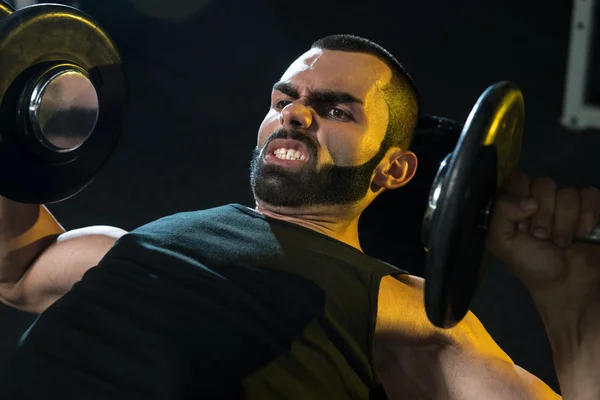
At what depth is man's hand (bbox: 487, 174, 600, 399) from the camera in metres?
1.12

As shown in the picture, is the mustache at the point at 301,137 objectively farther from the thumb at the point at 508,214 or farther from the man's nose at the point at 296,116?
the thumb at the point at 508,214

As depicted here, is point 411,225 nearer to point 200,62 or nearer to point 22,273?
point 22,273

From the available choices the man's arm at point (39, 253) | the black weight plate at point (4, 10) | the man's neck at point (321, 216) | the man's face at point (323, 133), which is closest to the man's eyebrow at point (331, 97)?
the man's face at point (323, 133)

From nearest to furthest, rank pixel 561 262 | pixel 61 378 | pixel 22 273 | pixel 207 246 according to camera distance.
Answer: pixel 561 262 → pixel 61 378 → pixel 207 246 → pixel 22 273

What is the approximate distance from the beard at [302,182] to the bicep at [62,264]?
0.32 meters

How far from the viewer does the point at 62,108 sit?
1.66 metres

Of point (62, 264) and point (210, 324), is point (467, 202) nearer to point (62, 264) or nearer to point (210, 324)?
point (210, 324)

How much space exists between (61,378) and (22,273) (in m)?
0.46

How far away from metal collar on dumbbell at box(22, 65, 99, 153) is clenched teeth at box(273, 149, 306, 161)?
403 mm

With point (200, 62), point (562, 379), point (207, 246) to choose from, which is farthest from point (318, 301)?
point (200, 62)

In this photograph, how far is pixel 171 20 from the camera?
321 cm

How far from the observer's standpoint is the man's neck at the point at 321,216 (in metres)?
1.63

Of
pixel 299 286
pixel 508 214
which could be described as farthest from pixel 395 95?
pixel 508 214

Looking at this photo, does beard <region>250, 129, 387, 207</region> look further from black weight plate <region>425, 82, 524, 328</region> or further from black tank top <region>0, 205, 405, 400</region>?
black weight plate <region>425, 82, 524, 328</region>
